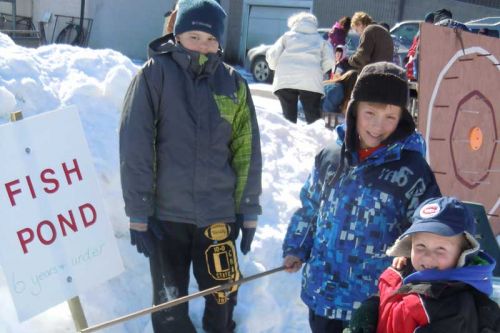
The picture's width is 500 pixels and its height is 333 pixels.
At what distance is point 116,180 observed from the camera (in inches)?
176

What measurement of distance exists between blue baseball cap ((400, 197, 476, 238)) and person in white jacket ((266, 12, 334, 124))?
5.66 meters

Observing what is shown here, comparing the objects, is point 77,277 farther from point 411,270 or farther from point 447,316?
point 447,316

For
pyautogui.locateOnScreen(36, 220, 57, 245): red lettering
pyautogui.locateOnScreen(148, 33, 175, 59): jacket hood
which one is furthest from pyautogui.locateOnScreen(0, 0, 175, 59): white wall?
pyautogui.locateOnScreen(36, 220, 57, 245): red lettering

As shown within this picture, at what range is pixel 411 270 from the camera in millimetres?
2273

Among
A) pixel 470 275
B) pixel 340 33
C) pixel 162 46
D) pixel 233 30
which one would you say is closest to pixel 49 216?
pixel 162 46

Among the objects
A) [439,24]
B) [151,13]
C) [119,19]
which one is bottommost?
[119,19]

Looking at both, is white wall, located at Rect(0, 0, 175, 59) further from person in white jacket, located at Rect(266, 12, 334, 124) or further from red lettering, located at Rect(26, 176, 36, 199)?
red lettering, located at Rect(26, 176, 36, 199)

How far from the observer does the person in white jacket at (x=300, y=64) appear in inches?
304

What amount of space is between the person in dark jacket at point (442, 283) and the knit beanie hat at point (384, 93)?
1.53ft

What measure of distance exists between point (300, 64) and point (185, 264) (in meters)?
4.77

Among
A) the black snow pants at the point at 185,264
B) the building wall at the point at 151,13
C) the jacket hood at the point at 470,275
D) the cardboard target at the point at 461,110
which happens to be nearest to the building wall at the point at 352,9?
the building wall at the point at 151,13

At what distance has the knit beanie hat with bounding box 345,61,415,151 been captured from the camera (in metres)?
2.54

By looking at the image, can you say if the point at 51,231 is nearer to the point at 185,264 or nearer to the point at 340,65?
the point at 185,264

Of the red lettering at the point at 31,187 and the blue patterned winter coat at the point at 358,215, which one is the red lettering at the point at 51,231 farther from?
the blue patterned winter coat at the point at 358,215
